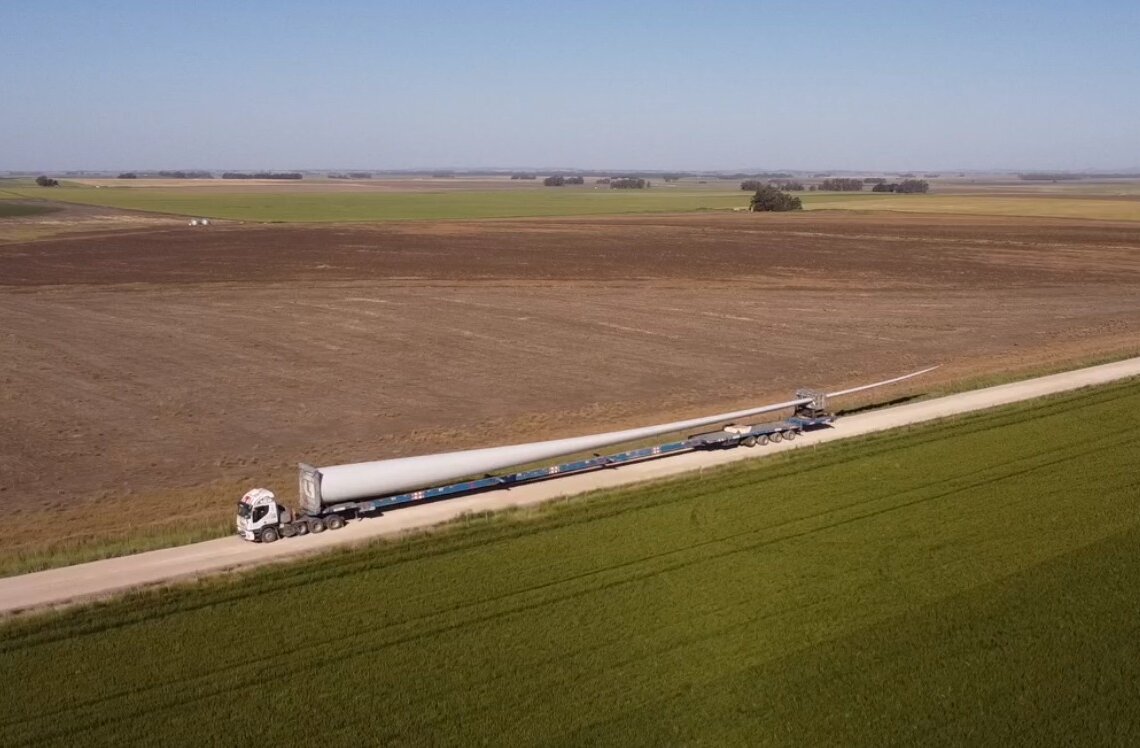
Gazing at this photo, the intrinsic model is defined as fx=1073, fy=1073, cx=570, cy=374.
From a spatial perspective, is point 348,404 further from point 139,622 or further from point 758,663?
point 758,663

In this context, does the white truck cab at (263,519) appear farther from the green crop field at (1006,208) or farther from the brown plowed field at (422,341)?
the green crop field at (1006,208)

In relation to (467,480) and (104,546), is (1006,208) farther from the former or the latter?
(104,546)

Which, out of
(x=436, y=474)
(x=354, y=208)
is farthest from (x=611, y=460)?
(x=354, y=208)

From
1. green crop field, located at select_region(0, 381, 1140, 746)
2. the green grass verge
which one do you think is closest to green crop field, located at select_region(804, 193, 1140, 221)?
green crop field, located at select_region(0, 381, 1140, 746)

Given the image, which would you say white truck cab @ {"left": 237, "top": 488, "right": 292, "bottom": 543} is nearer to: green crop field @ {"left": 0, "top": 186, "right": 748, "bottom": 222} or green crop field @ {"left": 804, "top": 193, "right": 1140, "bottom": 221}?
green crop field @ {"left": 0, "top": 186, "right": 748, "bottom": 222}

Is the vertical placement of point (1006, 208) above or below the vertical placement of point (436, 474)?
below

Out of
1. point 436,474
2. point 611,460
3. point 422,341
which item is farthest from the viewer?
point 422,341

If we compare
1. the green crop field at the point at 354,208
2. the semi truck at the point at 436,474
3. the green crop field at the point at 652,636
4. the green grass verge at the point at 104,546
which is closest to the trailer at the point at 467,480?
the semi truck at the point at 436,474
